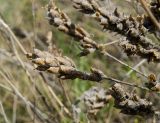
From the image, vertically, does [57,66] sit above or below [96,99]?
above

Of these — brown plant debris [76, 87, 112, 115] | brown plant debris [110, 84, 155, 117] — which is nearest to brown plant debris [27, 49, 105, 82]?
brown plant debris [110, 84, 155, 117]

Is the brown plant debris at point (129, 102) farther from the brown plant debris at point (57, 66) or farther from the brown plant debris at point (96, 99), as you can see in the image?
the brown plant debris at point (96, 99)

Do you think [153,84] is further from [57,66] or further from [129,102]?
[57,66]

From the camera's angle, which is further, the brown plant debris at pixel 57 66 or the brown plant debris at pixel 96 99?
the brown plant debris at pixel 96 99

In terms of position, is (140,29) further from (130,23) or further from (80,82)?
(80,82)

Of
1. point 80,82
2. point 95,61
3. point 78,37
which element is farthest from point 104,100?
point 95,61

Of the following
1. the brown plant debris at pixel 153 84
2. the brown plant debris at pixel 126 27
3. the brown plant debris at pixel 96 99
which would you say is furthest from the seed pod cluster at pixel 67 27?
the brown plant debris at pixel 96 99

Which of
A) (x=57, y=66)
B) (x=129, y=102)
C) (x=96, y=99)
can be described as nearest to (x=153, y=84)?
(x=129, y=102)
